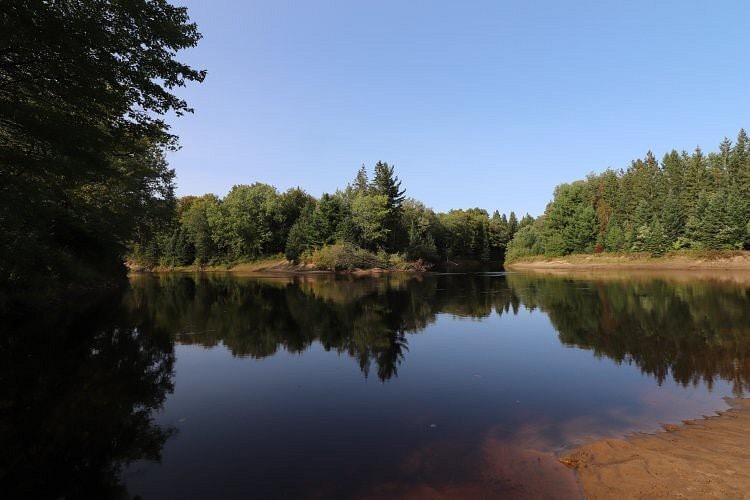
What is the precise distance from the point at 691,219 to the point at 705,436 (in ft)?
275

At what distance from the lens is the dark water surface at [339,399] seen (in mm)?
6719

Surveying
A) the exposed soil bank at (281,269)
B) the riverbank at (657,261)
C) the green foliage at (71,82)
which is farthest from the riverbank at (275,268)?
the green foliage at (71,82)

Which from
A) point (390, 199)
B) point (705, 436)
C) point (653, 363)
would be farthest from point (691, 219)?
point (705, 436)

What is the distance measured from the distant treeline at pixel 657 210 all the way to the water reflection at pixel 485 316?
46.2 metres

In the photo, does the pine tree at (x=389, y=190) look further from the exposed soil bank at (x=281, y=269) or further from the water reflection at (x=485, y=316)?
the water reflection at (x=485, y=316)

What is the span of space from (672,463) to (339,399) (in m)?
7.00

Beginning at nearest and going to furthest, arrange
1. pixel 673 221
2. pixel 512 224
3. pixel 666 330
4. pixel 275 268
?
pixel 666 330 < pixel 673 221 < pixel 275 268 < pixel 512 224

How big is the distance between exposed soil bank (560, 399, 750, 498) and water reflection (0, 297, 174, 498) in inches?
300

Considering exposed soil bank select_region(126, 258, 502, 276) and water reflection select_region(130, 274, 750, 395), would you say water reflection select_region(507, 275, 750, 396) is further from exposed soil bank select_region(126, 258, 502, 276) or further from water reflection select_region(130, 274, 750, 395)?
exposed soil bank select_region(126, 258, 502, 276)

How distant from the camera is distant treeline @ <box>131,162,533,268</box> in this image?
75.2 metres

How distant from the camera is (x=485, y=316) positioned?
24.3 m

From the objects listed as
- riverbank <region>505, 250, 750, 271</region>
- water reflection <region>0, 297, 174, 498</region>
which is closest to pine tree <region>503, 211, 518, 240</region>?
riverbank <region>505, 250, 750, 271</region>

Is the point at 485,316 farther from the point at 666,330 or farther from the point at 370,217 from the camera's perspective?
the point at 370,217

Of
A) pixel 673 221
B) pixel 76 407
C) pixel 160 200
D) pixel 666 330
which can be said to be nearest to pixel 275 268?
pixel 160 200
